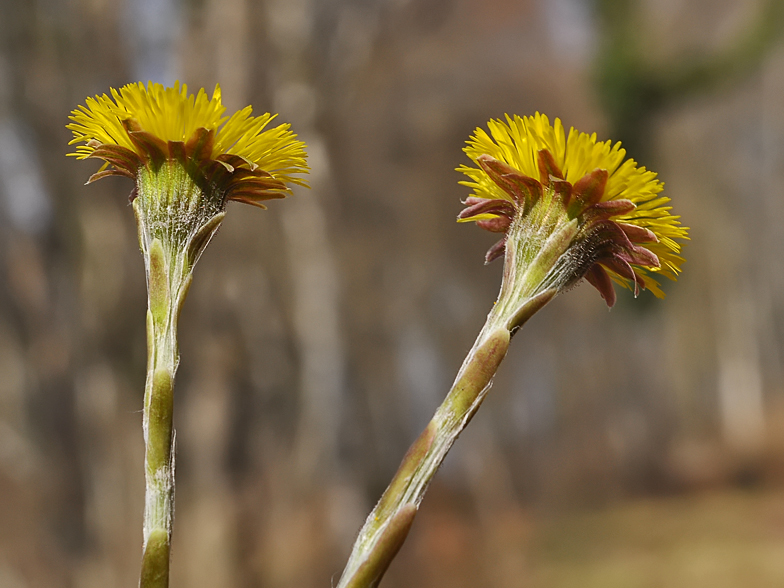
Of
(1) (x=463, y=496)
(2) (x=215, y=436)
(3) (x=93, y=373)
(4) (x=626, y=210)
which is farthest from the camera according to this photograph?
(1) (x=463, y=496)

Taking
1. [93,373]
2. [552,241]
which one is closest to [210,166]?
[552,241]

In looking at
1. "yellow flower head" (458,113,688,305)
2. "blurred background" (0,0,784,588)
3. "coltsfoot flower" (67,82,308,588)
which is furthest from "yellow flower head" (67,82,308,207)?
"blurred background" (0,0,784,588)

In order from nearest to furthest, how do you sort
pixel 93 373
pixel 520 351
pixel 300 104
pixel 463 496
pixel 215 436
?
1. pixel 93 373
2. pixel 215 436
3. pixel 300 104
4. pixel 463 496
5. pixel 520 351

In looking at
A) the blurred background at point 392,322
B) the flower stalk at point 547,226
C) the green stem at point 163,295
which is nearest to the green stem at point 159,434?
the green stem at point 163,295

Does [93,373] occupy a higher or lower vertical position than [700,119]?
lower

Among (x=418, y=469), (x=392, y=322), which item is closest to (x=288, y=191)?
(x=418, y=469)

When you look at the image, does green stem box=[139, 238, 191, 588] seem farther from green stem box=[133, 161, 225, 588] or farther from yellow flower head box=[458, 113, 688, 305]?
yellow flower head box=[458, 113, 688, 305]

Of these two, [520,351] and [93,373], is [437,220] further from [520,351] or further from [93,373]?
[93,373]
